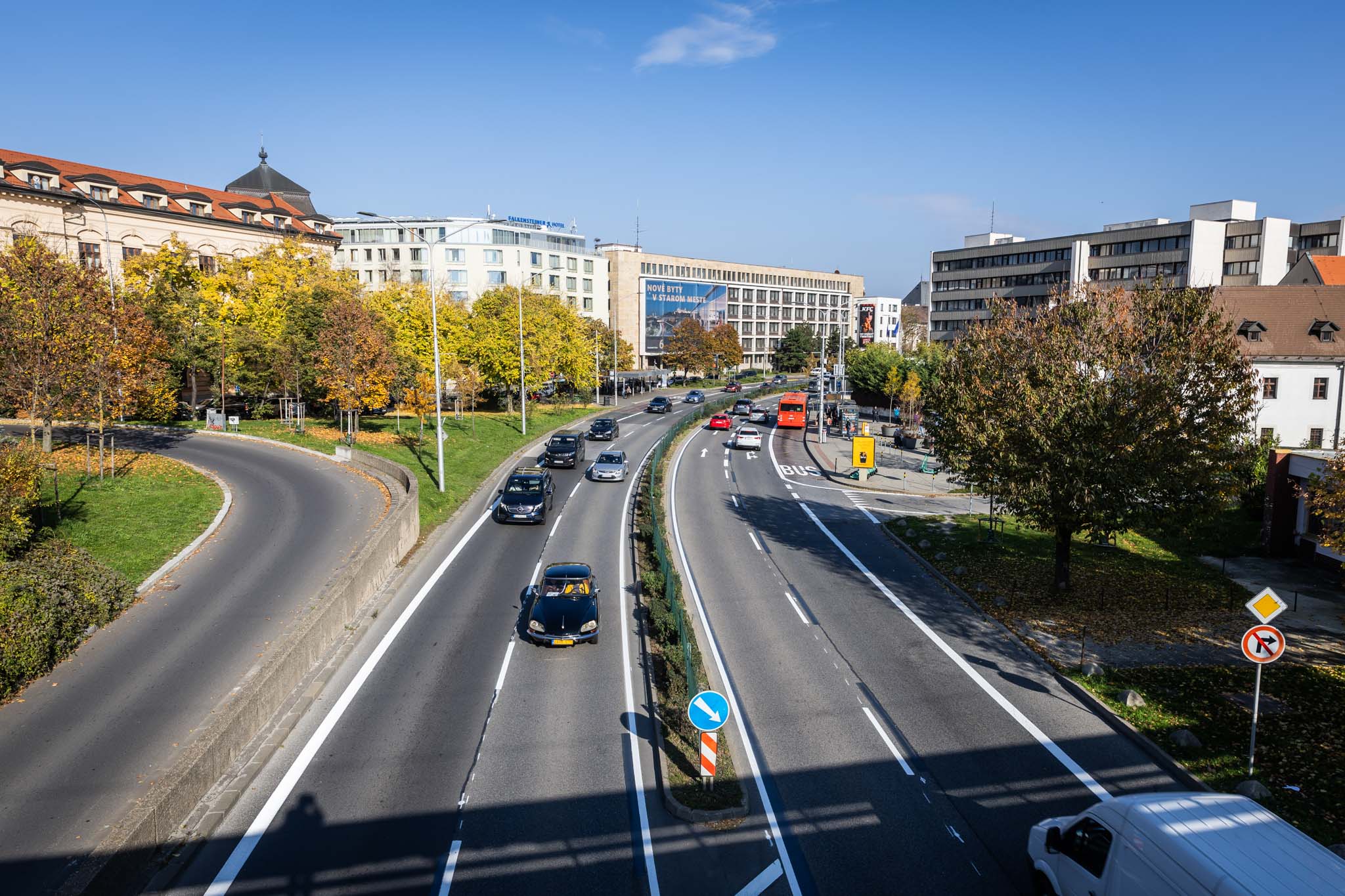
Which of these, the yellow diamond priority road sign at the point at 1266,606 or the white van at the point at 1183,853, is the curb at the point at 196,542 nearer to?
the white van at the point at 1183,853

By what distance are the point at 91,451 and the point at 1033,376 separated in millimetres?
37420

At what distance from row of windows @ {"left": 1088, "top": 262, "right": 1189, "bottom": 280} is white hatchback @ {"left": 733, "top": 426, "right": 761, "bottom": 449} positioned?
45.9 metres

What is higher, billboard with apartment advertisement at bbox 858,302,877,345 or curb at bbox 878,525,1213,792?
billboard with apartment advertisement at bbox 858,302,877,345

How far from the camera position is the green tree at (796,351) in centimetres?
12731

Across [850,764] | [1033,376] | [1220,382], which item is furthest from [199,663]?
[1220,382]

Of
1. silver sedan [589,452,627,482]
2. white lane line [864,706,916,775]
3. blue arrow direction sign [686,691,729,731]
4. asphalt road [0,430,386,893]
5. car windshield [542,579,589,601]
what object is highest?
silver sedan [589,452,627,482]

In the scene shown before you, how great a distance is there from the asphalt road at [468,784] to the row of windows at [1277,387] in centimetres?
4607

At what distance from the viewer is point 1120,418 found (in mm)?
20672

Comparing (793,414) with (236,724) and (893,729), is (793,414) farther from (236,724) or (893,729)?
(236,724)

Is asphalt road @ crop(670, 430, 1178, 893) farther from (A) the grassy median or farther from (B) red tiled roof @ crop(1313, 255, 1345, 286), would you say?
(B) red tiled roof @ crop(1313, 255, 1345, 286)

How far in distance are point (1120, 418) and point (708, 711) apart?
1465 cm

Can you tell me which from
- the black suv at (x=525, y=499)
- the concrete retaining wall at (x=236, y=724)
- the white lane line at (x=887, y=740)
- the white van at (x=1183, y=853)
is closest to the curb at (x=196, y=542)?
the concrete retaining wall at (x=236, y=724)

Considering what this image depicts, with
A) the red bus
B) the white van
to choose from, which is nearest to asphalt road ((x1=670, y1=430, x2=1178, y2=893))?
the white van

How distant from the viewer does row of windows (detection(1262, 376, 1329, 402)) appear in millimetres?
47438
